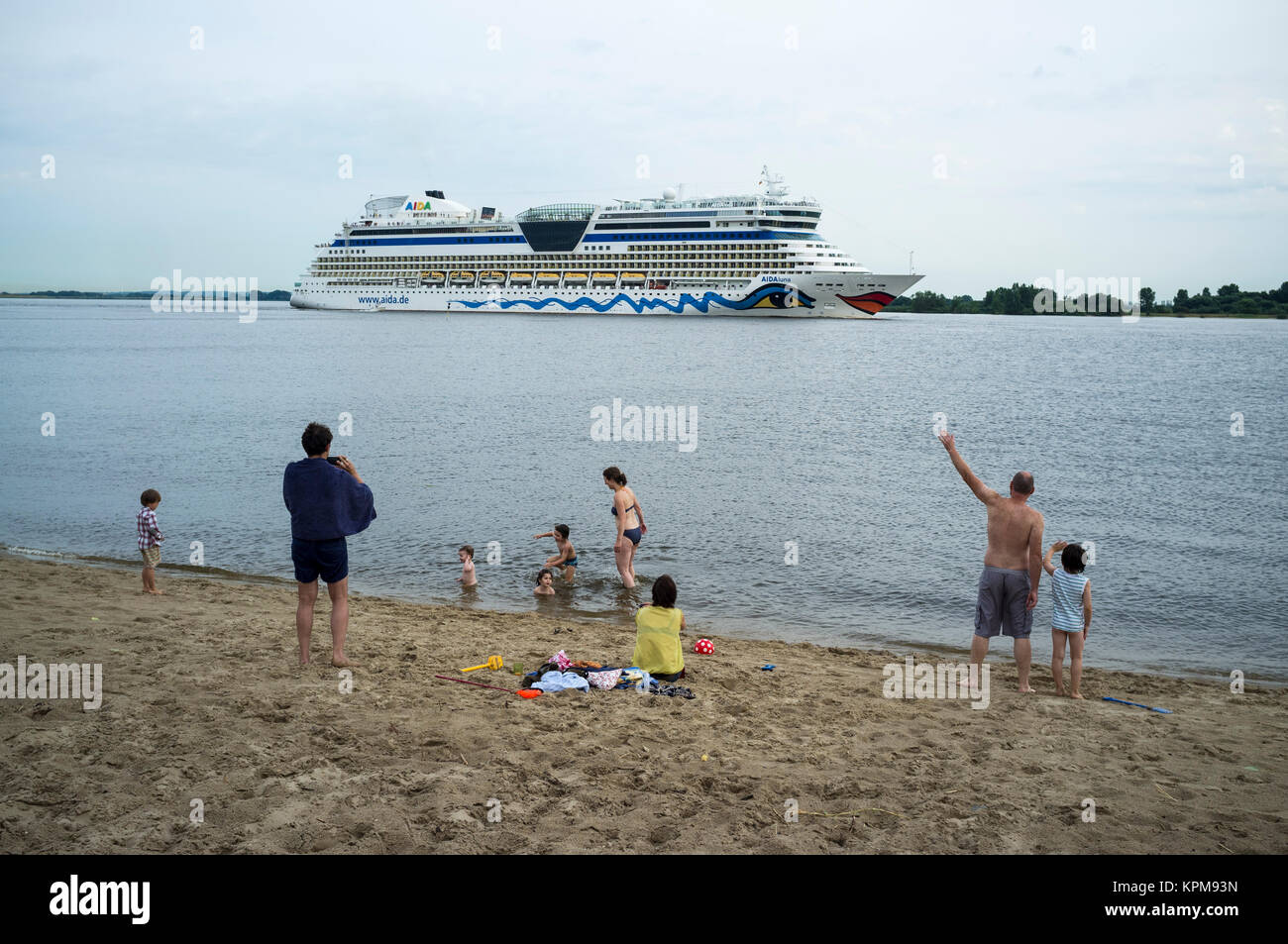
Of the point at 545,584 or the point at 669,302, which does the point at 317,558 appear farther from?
the point at 669,302

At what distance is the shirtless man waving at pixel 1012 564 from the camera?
703 cm

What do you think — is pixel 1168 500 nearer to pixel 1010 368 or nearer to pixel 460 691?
pixel 460 691

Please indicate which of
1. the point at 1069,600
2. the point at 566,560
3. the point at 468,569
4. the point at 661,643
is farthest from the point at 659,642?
the point at 468,569

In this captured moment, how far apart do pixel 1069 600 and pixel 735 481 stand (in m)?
12.5

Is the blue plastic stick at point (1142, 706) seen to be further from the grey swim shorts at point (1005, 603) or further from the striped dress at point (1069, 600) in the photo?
the grey swim shorts at point (1005, 603)

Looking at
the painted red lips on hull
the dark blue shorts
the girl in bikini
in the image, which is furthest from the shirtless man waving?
the painted red lips on hull

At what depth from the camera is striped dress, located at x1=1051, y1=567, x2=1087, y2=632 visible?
7000 millimetres

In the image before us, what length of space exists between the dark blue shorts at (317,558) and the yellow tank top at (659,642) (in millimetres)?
2213

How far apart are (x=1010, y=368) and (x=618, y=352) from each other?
866 inches

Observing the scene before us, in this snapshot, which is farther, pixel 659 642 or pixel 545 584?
pixel 545 584

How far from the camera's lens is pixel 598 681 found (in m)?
6.76

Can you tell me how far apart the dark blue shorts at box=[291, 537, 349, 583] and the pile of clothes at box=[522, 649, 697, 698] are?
5.19 feet

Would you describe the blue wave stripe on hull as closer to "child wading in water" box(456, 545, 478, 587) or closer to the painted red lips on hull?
the painted red lips on hull

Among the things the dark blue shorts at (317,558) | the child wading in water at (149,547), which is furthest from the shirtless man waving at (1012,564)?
the child wading in water at (149,547)
